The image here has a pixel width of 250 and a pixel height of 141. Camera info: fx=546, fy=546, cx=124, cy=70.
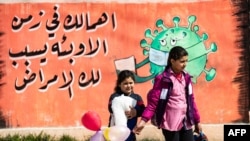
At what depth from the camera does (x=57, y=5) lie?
769 cm

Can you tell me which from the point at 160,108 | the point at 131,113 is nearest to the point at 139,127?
the point at 131,113

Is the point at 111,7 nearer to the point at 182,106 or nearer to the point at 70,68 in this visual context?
the point at 70,68

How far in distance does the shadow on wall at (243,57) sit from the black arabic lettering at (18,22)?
9.53 feet

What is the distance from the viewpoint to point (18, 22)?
7676mm

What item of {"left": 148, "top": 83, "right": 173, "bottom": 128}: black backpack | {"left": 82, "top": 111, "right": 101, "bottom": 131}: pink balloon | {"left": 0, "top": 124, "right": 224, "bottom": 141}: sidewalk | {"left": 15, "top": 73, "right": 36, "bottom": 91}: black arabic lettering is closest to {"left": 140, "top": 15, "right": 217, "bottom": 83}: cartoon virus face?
{"left": 0, "top": 124, "right": 224, "bottom": 141}: sidewalk

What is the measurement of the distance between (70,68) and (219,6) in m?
2.29

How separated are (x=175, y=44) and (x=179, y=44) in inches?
2.2

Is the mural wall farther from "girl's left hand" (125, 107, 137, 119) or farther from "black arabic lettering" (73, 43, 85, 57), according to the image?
"girl's left hand" (125, 107, 137, 119)

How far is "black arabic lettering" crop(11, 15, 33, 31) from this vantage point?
7668mm

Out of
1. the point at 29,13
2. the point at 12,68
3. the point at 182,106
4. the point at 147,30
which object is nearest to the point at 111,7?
the point at 147,30

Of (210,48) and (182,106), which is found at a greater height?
(210,48)

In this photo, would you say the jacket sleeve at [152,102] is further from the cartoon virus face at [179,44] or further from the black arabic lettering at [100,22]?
the black arabic lettering at [100,22]

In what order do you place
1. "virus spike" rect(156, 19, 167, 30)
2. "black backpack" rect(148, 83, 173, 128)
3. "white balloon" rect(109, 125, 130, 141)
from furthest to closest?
"virus spike" rect(156, 19, 167, 30)
"black backpack" rect(148, 83, 173, 128)
"white balloon" rect(109, 125, 130, 141)

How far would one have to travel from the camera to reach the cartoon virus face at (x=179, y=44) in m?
7.71
